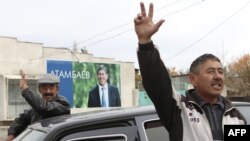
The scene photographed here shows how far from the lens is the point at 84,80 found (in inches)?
1411

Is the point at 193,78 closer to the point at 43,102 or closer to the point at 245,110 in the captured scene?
the point at 245,110

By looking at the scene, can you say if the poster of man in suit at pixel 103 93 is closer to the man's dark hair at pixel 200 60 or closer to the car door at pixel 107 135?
the car door at pixel 107 135

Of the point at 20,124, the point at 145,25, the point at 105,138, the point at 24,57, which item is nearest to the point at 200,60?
the point at 145,25

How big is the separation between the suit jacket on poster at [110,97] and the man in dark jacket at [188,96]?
105 ft

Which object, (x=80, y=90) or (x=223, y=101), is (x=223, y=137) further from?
(x=80, y=90)

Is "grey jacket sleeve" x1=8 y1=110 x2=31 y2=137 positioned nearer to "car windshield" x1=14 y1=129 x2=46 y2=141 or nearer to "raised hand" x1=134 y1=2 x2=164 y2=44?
"car windshield" x1=14 y1=129 x2=46 y2=141

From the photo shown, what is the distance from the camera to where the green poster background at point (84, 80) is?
34.9 meters

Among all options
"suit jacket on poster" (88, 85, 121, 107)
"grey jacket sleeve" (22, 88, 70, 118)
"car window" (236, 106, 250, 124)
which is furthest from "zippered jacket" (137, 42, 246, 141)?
"suit jacket on poster" (88, 85, 121, 107)

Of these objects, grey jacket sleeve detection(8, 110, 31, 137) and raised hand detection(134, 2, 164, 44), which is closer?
raised hand detection(134, 2, 164, 44)

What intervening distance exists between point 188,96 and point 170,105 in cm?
24

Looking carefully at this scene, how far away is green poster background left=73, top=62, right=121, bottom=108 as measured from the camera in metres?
34.9

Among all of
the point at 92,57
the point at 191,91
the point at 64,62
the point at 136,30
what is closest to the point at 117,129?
the point at 191,91

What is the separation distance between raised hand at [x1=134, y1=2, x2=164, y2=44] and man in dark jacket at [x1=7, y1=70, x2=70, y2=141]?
202 cm

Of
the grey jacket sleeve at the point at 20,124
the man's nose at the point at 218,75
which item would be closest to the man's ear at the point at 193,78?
the man's nose at the point at 218,75
